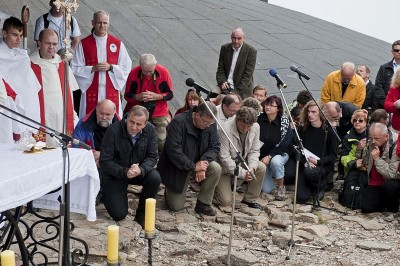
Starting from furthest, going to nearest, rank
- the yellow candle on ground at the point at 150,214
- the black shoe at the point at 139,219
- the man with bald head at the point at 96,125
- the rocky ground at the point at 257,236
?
the man with bald head at the point at 96,125, the black shoe at the point at 139,219, the rocky ground at the point at 257,236, the yellow candle on ground at the point at 150,214

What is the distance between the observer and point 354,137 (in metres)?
8.80

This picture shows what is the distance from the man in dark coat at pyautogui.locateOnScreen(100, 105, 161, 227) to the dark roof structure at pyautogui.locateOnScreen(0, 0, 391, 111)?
2963mm

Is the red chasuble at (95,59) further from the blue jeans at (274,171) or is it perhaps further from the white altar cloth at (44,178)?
the white altar cloth at (44,178)

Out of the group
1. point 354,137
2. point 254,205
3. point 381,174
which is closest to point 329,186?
point 354,137

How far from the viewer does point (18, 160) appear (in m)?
5.37

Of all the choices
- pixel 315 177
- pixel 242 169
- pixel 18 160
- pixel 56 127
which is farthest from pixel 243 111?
pixel 18 160

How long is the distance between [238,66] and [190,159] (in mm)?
2268

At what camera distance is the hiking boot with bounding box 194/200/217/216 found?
7.87 meters

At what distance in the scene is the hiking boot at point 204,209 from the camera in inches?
310

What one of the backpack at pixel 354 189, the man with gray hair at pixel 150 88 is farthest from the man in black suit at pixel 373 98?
the man with gray hair at pixel 150 88

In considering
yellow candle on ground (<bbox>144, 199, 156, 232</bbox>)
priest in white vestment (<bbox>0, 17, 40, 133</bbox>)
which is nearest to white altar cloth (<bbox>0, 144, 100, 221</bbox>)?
yellow candle on ground (<bbox>144, 199, 156, 232</bbox>)

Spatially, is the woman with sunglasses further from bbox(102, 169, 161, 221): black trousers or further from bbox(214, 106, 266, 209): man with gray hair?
bbox(102, 169, 161, 221): black trousers

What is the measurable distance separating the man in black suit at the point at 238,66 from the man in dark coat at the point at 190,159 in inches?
73.9

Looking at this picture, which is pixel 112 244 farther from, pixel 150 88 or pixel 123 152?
pixel 150 88
